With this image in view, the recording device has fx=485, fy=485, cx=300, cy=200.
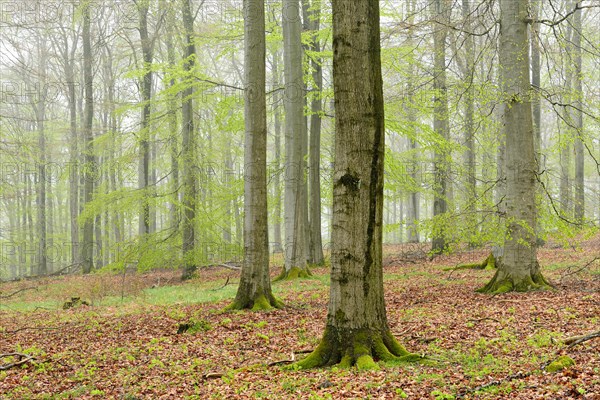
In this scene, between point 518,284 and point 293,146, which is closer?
point 518,284

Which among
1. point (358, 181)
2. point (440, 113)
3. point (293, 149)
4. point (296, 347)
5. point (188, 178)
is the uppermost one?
point (440, 113)

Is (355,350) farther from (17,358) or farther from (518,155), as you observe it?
(518,155)

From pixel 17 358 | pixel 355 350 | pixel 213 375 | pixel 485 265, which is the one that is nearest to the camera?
pixel 355 350

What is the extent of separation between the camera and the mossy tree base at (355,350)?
504 centimetres

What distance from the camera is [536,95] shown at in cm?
929

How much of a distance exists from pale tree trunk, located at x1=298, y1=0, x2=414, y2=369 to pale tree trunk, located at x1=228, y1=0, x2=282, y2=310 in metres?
4.31

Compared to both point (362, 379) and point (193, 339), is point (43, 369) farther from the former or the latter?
point (362, 379)

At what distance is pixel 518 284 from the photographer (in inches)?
356

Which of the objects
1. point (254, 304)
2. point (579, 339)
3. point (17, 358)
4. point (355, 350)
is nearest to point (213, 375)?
point (355, 350)

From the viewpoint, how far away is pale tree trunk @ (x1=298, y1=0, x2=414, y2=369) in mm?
5027

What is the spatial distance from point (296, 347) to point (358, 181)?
2821 mm

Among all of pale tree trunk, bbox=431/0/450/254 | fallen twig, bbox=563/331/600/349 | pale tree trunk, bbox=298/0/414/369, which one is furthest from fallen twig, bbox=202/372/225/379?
pale tree trunk, bbox=431/0/450/254

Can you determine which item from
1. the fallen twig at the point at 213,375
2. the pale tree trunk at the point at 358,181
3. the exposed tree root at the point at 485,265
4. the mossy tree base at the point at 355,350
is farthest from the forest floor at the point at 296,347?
the exposed tree root at the point at 485,265

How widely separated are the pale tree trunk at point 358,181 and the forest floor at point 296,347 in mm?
503
